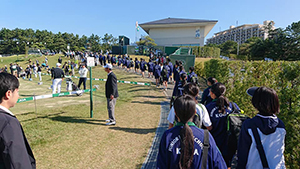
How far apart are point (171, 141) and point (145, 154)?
3130 millimetres

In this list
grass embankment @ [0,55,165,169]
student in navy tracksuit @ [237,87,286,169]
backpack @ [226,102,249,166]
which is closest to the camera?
student in navy tracksuit @ [237,87,286,169]

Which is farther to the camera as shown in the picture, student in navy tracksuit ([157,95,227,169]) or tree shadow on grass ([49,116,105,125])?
tree shadow on grass ([49,116,105,125])

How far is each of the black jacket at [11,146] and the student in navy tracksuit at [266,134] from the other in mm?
2264

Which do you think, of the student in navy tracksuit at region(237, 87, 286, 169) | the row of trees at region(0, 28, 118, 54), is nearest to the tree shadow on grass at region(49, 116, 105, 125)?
the student in navy tracksuit at region(237, 87, 286, 169)

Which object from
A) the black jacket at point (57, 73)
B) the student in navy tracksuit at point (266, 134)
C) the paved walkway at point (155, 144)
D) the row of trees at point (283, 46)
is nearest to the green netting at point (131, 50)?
the row of trees at point (283, 46)

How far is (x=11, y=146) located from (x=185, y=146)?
5.02 feet

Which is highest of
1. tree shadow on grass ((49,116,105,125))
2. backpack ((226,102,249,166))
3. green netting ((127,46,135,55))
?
green netting ((127,46,135,55))

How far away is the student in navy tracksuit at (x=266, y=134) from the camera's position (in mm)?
1938

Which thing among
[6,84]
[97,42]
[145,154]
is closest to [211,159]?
[6,84]

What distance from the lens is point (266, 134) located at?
1.93 m

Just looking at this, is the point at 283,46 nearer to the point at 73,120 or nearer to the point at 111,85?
the point at 111,85

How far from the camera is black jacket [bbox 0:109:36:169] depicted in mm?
1545

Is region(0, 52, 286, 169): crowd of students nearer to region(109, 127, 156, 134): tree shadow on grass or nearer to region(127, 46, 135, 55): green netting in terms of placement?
region(109, 127, 156, 134): tree shadow on grass

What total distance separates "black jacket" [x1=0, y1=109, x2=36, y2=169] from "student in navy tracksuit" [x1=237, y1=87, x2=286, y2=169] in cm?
226
